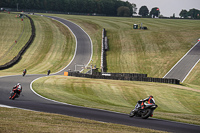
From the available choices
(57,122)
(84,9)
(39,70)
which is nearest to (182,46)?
(39,70)

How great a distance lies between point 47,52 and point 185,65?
109 ft

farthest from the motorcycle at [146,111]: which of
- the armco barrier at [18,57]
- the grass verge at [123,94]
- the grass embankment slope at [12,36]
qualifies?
the grass embankment slope at [12,36]

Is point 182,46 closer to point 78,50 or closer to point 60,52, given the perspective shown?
point 78,50

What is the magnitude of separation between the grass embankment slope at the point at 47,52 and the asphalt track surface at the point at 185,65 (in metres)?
23.5

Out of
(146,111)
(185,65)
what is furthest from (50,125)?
(185,65)

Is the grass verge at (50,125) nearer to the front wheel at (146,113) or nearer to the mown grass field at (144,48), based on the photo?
the front wheel at (146,113)

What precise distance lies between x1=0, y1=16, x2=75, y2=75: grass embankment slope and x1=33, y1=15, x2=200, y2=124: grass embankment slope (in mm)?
7406

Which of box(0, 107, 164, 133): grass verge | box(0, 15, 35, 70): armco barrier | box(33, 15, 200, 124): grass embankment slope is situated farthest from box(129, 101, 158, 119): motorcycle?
box(0, 15, 35, 70): armco barrier

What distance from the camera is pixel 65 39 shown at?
80.8 m

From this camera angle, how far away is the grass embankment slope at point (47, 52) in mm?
59263

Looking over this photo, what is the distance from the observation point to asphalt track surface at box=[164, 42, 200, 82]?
172 ft

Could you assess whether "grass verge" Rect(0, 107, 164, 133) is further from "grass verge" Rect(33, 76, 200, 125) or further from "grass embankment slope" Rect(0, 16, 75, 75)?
"grass embankment slope" Rect(0, 16, 75, 75)

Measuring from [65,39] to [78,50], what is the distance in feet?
33.7

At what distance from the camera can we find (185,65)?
5744cm
